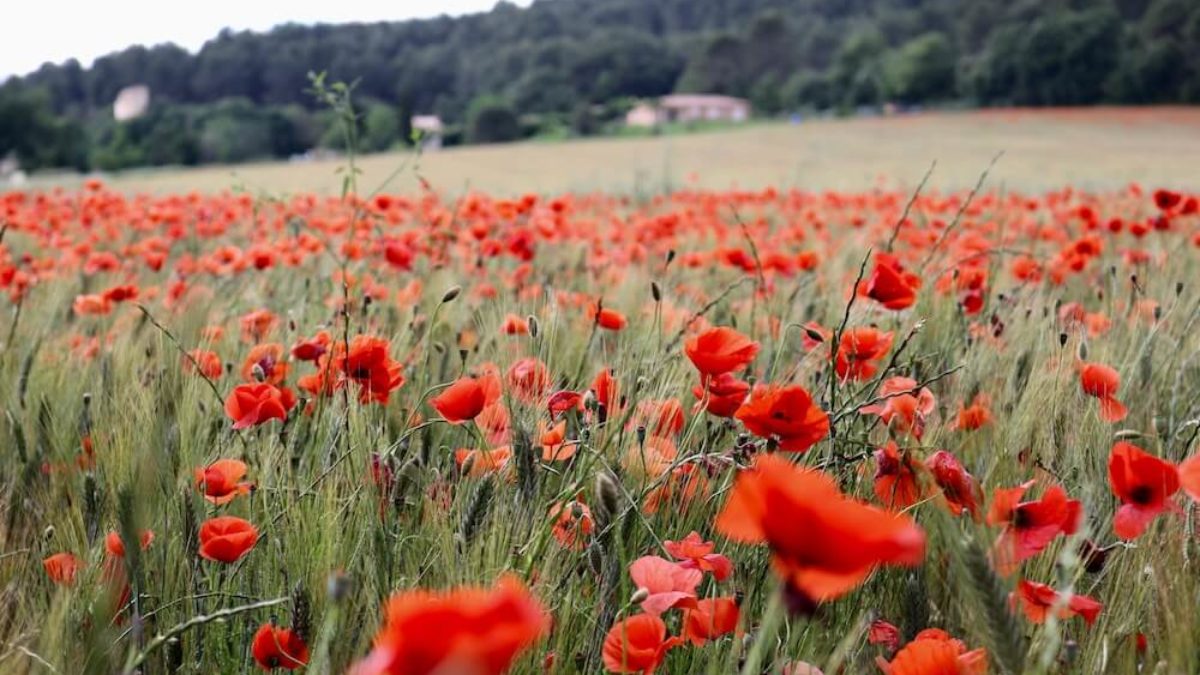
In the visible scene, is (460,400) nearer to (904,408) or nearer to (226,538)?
(226,538)

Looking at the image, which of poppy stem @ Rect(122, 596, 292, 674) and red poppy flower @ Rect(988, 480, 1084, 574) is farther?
red poppy flower @ Rect(988, 480, 1084, 574)

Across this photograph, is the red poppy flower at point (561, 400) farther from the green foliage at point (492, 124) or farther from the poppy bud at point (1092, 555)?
the green foliage at point (492, 124)

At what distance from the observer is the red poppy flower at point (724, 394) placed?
3.36ft

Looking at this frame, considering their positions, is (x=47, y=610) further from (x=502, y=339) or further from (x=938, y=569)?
(x=938, y=569)

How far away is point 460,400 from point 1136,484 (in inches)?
23.3

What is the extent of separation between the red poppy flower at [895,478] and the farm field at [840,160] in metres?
8.17

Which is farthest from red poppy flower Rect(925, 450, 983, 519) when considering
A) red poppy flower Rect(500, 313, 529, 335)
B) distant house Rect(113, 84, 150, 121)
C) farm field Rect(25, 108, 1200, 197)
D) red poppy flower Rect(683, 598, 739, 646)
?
distant house Rect(113, 84, 150, 121)

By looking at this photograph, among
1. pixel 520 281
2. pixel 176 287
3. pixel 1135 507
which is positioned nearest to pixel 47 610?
pixel 1135 507

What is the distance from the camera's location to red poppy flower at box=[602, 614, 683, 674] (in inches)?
26.6

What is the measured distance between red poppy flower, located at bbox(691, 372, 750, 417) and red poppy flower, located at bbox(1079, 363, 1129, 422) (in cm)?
44

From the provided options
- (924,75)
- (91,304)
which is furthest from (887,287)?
(924,75)

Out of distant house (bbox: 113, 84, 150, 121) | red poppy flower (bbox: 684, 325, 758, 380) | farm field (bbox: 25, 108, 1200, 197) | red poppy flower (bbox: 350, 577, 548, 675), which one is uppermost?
distant house (bbox: 113, 84, 150, 121)

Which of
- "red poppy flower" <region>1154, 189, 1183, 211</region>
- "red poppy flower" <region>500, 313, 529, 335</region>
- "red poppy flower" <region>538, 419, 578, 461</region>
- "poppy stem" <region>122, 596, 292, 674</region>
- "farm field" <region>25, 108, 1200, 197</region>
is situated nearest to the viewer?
"poppy stem" <region>122, 596, 292, 674</region>

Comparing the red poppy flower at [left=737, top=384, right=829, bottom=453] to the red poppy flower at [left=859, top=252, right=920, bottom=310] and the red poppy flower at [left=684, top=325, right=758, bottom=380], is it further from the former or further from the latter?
the red poppy flower at [left=859, top=252, right=920, bottom=310]
